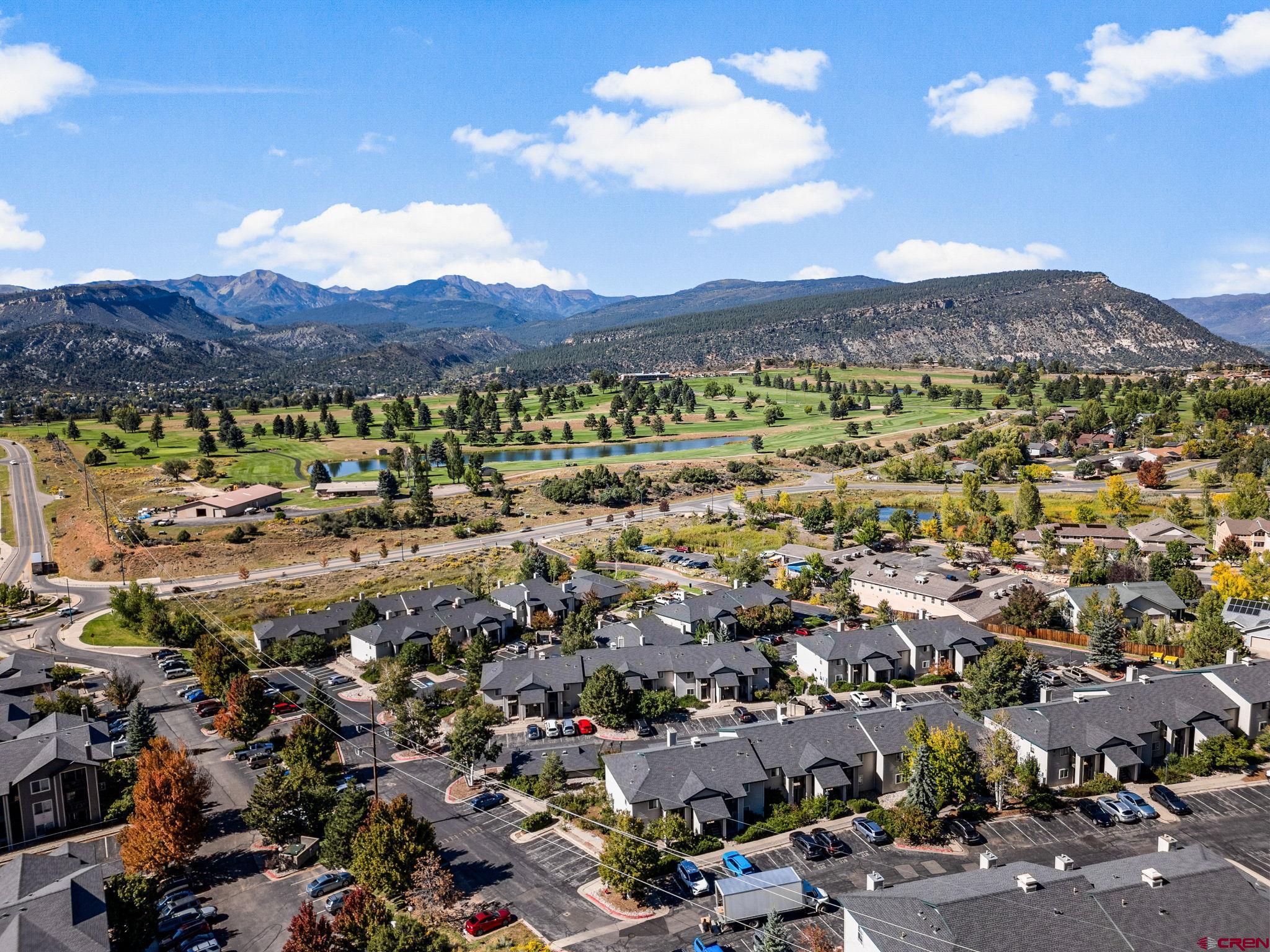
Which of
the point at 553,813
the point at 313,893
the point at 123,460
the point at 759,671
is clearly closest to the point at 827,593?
the point at 759,671

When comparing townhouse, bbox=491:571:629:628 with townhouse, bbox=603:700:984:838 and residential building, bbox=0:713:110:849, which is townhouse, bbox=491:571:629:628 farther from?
residential building, bbox=0:713:110:849

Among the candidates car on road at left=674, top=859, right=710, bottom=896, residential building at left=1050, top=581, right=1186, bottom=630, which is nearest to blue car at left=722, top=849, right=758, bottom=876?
car on road at left=674, top=859, right=710, bottom=896

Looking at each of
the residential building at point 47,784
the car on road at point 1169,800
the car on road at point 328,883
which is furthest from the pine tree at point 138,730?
the car on road at point 1169,800

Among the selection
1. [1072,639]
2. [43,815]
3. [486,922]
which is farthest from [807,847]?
[43,815]

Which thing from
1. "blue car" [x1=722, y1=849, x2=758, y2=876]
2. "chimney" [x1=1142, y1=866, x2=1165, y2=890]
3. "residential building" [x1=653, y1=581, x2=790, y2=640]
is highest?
"chimney" [x1=1142, y1=866, x2=1165, y2=890]

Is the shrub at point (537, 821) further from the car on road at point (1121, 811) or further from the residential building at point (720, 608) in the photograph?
the car on road at point (1121, 811)

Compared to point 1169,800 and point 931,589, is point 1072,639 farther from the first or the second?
point 1169,800

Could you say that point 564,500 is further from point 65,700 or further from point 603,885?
point 603,885
